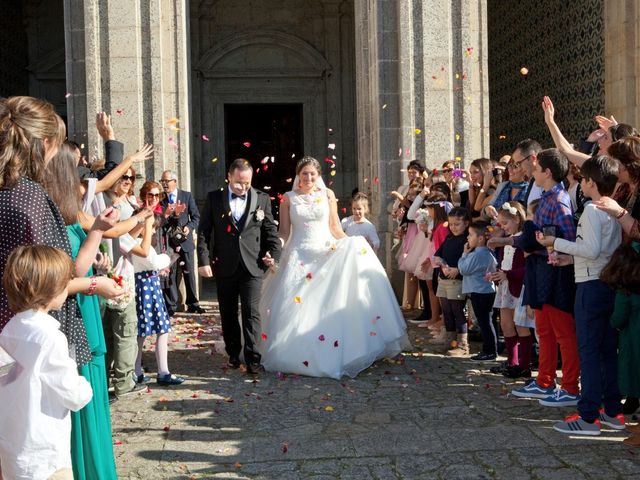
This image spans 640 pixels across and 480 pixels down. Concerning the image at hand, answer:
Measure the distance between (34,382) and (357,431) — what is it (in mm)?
2807

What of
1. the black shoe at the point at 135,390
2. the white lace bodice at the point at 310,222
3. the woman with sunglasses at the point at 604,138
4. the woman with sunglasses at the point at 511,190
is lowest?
the black shoe at the point at 135,390

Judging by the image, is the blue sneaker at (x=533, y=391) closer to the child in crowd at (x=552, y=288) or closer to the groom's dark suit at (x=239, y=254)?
the child in crowd at (x=552, y=288)

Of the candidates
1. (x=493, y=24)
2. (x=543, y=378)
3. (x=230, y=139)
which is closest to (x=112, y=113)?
(x=230, y=139)

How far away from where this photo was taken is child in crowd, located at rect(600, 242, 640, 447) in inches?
208

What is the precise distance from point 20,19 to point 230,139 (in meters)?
4.64

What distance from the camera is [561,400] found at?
6.29 metres

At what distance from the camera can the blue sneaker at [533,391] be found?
21.6ft

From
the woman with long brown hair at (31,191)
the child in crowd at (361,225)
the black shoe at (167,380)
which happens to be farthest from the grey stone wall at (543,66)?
the woman with long brown hair at (31,191)

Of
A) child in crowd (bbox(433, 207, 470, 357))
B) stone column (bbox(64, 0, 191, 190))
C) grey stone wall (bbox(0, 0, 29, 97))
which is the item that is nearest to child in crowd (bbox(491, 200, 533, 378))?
child in crowd (bbox(433, 207, 470, 357))

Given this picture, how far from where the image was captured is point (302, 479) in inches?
193

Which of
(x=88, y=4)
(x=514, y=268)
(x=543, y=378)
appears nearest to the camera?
(x=543, y=378)

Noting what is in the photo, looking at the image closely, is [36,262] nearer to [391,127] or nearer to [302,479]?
[302,479]

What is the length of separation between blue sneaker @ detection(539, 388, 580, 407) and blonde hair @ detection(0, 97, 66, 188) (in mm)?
4021

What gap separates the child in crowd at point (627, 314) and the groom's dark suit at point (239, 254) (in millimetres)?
3347
